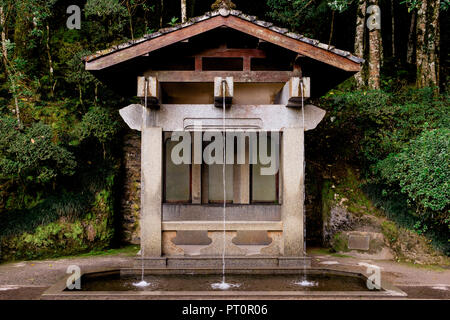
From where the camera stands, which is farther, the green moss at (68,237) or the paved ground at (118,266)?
the green moss at (68,237)

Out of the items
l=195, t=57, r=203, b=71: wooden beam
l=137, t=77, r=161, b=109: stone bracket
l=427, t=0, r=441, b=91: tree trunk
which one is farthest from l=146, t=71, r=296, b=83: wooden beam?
l=427, t=0, r=441, b=91: tree trunk

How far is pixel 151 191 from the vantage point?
292 inches

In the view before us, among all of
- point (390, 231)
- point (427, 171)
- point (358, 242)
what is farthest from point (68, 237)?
point (427, 171)

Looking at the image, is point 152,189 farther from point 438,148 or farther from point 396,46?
point 396,46

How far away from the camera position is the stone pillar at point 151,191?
7336 mm

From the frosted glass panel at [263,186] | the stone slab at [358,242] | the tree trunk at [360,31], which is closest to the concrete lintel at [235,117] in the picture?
the frosted glass panel at [263,186]

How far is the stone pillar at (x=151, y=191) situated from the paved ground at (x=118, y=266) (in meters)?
0.88

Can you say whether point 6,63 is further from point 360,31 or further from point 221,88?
point 360,31

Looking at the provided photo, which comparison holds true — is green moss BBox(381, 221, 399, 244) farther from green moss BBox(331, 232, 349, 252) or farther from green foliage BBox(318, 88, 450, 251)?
green moss BBox(331, 232, 349, 252)

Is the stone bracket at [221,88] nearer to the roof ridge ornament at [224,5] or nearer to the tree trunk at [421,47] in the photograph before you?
the roof ridge ornament at [224,5]

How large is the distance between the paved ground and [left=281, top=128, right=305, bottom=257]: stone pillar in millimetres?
810

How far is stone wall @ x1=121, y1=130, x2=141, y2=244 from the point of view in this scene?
34.4 feet

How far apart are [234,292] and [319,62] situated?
183 inches

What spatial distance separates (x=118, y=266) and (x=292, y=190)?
3.87m
